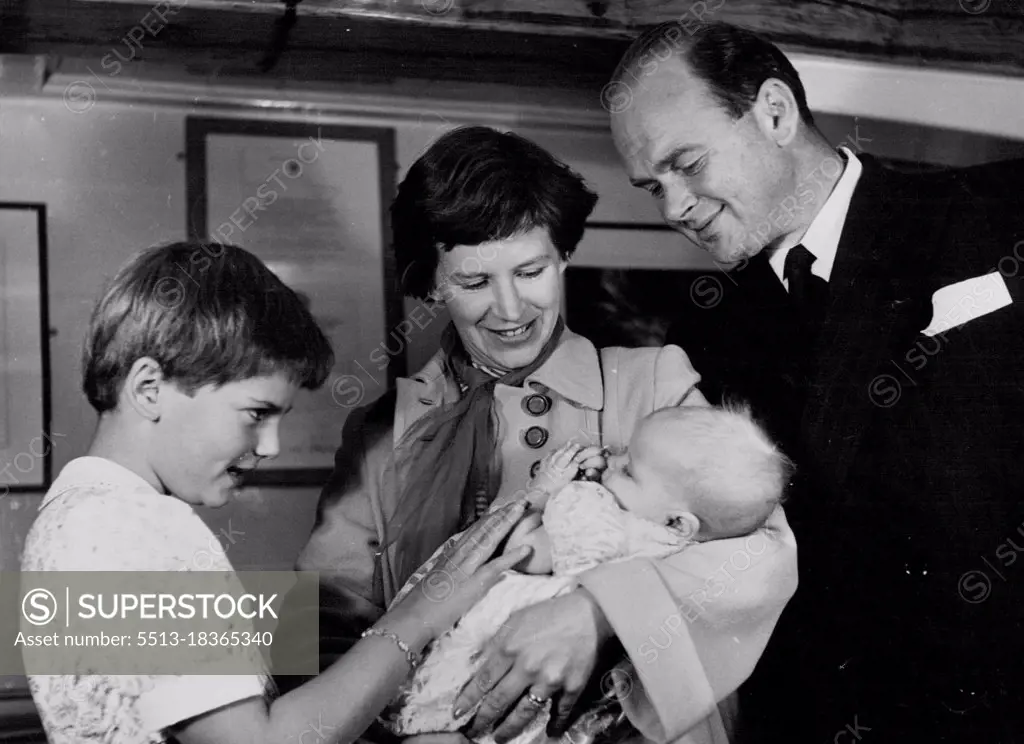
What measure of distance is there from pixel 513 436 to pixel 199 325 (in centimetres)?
50

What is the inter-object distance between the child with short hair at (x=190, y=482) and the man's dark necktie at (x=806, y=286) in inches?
23.6

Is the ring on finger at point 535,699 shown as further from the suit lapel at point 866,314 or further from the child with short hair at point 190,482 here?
the suit lapel at point 866,314

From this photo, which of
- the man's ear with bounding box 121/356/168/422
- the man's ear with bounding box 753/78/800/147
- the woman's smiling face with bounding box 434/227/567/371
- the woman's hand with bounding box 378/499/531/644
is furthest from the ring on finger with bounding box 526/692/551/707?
the man's ear with bounding box 753/78/800/147

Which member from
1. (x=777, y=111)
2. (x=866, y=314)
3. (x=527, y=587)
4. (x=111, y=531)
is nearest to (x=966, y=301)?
(x=866, y=314)

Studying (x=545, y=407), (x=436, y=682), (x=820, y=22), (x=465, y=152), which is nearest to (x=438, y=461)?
(x=545, y=407)

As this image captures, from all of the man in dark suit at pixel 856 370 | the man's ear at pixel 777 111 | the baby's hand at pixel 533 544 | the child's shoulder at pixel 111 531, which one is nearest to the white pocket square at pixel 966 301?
the man in dark suit at pixel 856 370

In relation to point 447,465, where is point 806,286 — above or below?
above

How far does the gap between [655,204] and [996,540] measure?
769mm

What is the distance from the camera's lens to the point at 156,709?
47.8 inches

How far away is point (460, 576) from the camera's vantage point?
1.45m

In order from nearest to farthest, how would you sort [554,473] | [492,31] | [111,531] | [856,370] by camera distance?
[111,531] < [554,473] < [856,370] < [492,31]

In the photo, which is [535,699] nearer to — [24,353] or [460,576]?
[460,576]

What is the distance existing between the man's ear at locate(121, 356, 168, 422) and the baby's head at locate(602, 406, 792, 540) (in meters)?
0.64

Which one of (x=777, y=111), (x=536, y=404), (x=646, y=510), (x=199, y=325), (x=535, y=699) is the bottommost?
(x=535, y=699)
